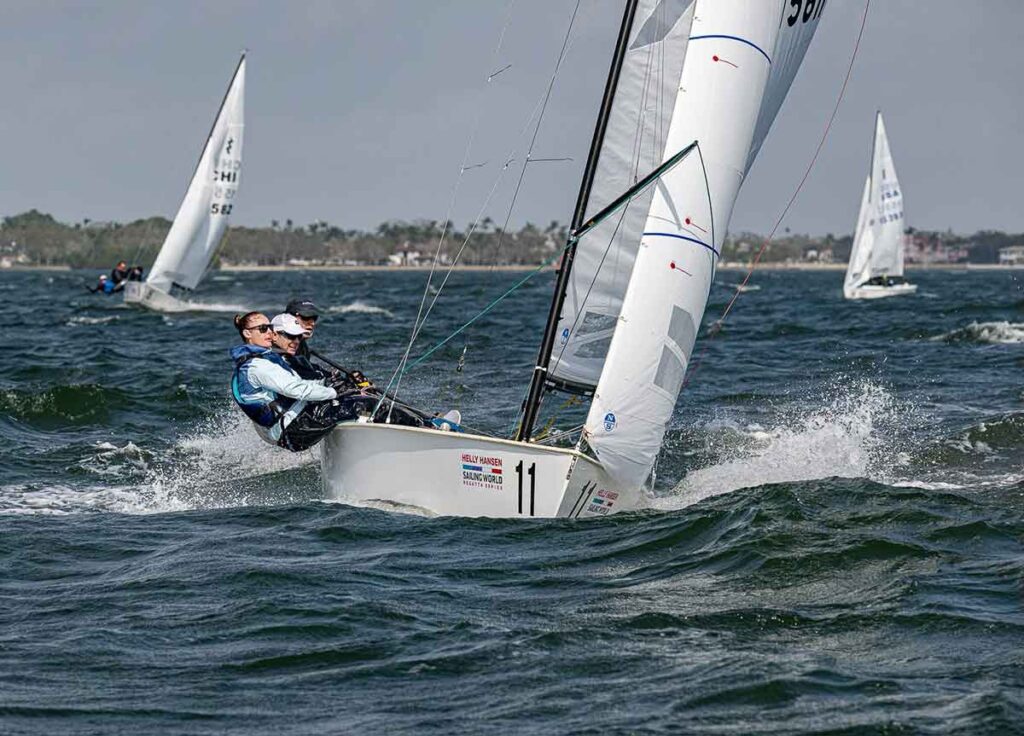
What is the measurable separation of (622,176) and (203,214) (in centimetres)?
2702

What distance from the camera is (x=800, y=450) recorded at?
10.5 metres

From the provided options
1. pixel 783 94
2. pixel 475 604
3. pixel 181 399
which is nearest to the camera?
pixel 475 604

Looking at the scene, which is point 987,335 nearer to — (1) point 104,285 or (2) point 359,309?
(2) point 359,309

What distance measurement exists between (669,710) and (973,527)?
3395 millimetres

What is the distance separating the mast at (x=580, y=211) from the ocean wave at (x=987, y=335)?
551 inches

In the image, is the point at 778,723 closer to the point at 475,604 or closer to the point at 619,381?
the point at 475,604

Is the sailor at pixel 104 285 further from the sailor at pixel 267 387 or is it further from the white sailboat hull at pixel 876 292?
the sailor at pixel 267 387

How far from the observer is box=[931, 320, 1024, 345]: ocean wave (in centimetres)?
2175

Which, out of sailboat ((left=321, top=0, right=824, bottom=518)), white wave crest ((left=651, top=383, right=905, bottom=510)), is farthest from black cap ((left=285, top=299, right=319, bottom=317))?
white wave crest ((left=651, top=383, right=905, bottom=510))

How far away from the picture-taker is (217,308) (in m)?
35.9

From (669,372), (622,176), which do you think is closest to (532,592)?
(669,372)

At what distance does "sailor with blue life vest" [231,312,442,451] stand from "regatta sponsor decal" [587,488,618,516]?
50.2 inches

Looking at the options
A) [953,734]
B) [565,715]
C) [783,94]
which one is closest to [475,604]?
[565,715]

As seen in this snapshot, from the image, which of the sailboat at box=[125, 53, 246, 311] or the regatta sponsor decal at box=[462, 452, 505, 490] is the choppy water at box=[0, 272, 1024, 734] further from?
the sailboat at box=[125, 53, 246, 311]
